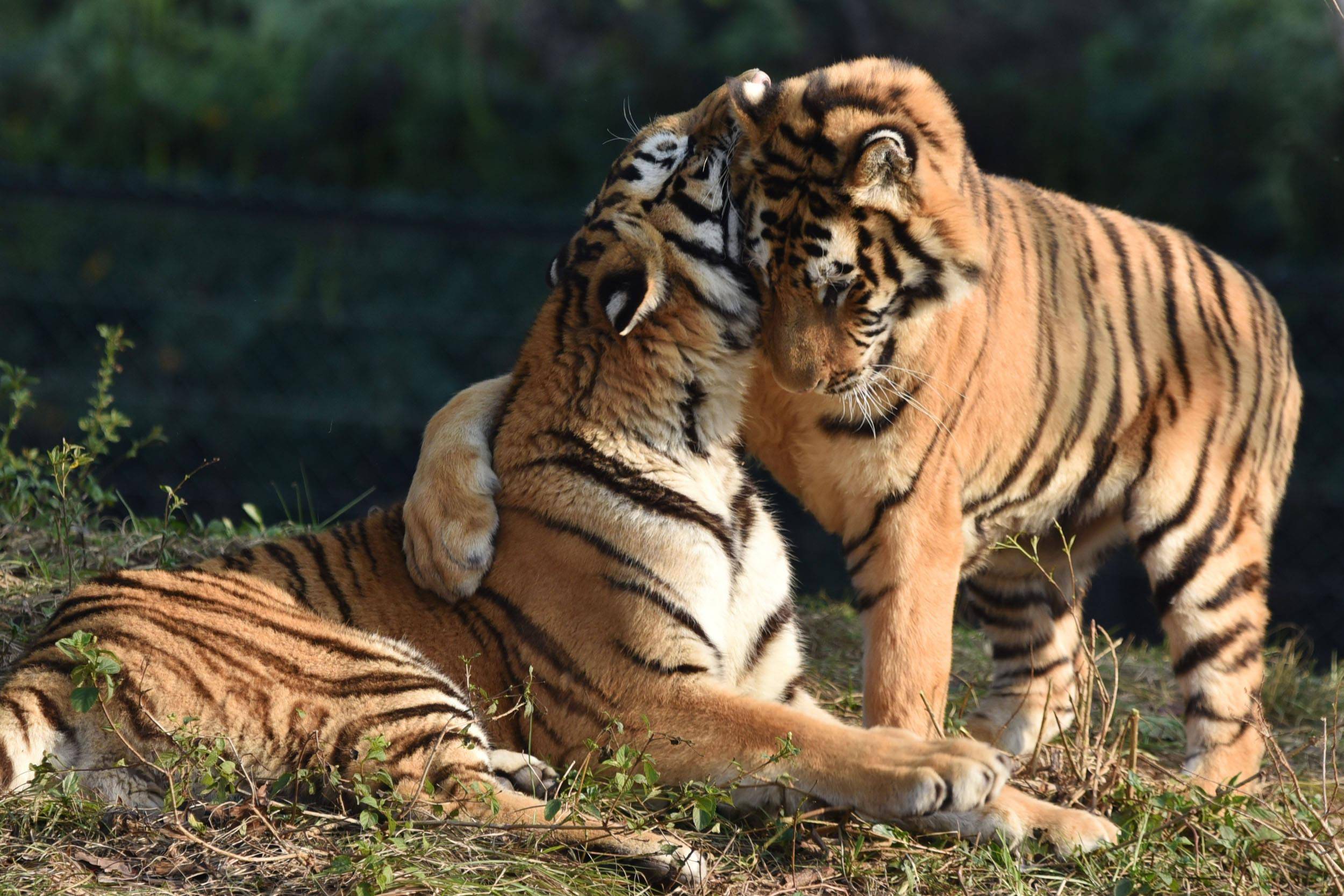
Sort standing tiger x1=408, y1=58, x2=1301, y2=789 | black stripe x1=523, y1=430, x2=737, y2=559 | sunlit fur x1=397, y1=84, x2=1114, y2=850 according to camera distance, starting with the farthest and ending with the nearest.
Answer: standing tiger x1=408, y1=58, x2=1301, y2=789, black stripe x1=523, y1=430, x2=737, y2=559, sunlit fur x1=397, y1=84, x2=1114, y2=850

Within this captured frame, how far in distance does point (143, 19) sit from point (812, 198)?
5.97m

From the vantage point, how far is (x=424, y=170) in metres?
7.11

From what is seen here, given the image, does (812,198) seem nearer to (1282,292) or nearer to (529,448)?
(529,448)

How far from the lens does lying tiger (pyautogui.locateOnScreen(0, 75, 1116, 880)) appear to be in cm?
213

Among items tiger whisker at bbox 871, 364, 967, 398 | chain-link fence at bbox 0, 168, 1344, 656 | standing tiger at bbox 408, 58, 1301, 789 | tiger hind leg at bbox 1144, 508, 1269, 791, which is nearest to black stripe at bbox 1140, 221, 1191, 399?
standing tiger at bbox 408, 58, 1301, 789

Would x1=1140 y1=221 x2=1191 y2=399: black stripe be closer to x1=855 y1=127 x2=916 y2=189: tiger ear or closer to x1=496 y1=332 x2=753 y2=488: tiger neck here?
x1=855 y1=127 x2=916 y2=189: tiger ear

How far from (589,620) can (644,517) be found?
19cm

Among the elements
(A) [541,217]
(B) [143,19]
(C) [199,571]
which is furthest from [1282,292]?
(B) [143,19]

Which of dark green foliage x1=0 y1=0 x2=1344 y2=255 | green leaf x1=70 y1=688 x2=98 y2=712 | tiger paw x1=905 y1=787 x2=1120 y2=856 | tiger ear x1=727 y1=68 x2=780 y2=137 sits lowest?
tiger paw x1=905 y1=787 x2=1120 y2=856

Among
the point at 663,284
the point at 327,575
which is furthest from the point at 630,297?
the point at 327,575

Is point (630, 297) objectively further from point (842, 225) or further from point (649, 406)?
point (842, 225)

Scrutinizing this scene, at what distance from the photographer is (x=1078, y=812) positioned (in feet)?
7.41

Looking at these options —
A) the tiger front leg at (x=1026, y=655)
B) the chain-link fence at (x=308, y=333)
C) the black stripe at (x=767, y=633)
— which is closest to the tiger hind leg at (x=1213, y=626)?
the tiger front leg at (x=1026, y=655)

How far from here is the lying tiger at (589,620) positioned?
2.13 m
